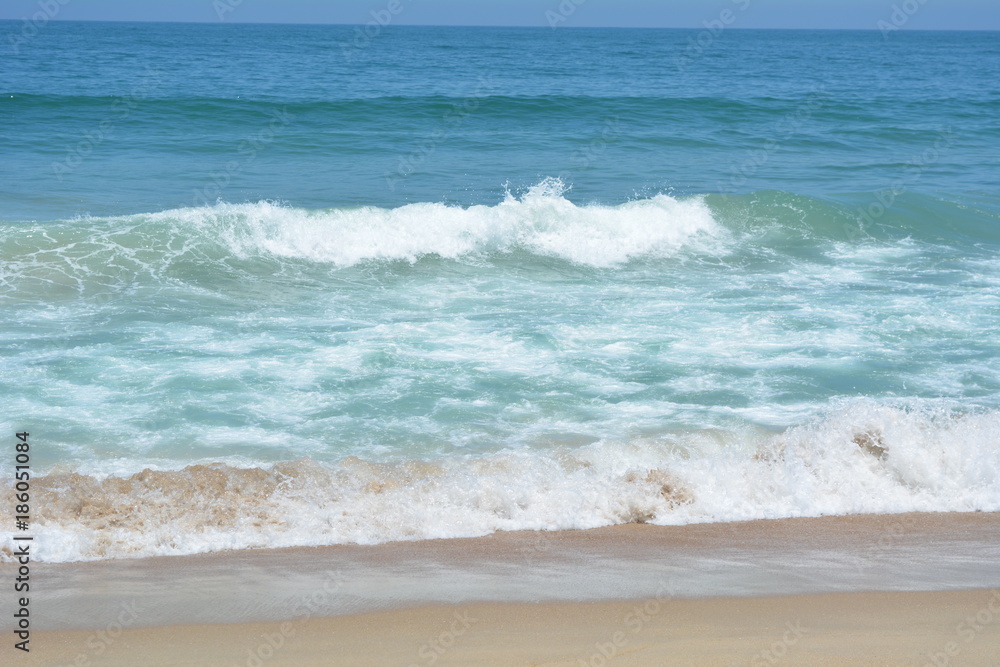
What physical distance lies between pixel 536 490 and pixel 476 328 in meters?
3.77

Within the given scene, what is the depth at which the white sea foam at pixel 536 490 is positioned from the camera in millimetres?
5422

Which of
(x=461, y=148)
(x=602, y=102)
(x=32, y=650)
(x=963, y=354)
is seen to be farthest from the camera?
(x=602, y=102)

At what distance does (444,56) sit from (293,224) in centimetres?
3828

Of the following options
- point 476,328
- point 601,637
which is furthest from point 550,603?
point 476,328

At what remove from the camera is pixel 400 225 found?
13180mm

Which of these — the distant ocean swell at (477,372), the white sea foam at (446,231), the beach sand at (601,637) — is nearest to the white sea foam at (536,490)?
the distant ocean swell at (477,372)

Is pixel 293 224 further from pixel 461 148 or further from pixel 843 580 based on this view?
pixel 843 580

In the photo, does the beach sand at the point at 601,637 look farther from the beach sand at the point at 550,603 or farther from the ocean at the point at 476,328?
the ocean at the point at 476,328

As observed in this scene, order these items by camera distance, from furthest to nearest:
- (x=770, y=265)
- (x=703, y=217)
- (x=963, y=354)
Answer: (x=703, y=217) < (x=770, y=265) < (x=963, y=354)

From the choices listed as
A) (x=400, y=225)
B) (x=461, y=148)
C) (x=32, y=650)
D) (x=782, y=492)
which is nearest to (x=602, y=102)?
(x=461, y=148)

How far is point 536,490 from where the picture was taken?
5.88 m

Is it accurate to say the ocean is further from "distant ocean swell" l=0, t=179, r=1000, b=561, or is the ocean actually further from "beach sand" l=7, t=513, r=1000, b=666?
"beach sand" l=7, t=513, r=1000, b=666

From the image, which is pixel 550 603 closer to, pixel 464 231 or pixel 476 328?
pixel 476 328

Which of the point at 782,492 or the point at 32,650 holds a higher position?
the point at 782,492
